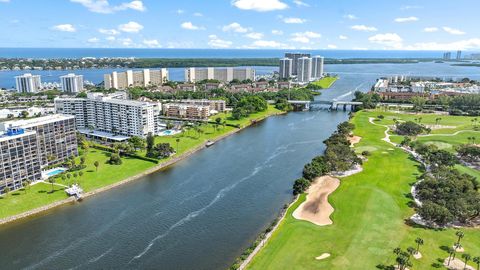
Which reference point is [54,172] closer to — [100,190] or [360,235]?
[100,190]

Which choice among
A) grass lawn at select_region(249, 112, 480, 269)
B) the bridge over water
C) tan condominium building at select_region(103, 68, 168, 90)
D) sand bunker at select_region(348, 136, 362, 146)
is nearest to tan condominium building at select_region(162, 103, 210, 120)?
sand bunker at select_region(348, 136, 362, 146)

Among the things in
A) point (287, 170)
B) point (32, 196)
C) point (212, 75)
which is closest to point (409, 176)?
point (287, 170)

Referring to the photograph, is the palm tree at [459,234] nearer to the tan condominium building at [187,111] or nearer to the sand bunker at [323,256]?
the sand bunker at [323,256]

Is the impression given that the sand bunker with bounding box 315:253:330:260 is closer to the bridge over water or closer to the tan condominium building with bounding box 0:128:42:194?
the tan condominium building with bounding box 0:128:42:194

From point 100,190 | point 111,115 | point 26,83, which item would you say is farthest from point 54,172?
point 26,83

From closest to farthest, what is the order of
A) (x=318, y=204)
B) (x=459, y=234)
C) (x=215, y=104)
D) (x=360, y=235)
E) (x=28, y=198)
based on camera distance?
(x=459, y=234)
(x=360, y=235)
(x=318, y=204)
(x=28, y=198)
(x=215, y=104)

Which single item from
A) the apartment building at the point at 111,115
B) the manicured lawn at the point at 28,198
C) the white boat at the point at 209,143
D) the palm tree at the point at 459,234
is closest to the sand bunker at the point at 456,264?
the palm tree at the point at 459,234
